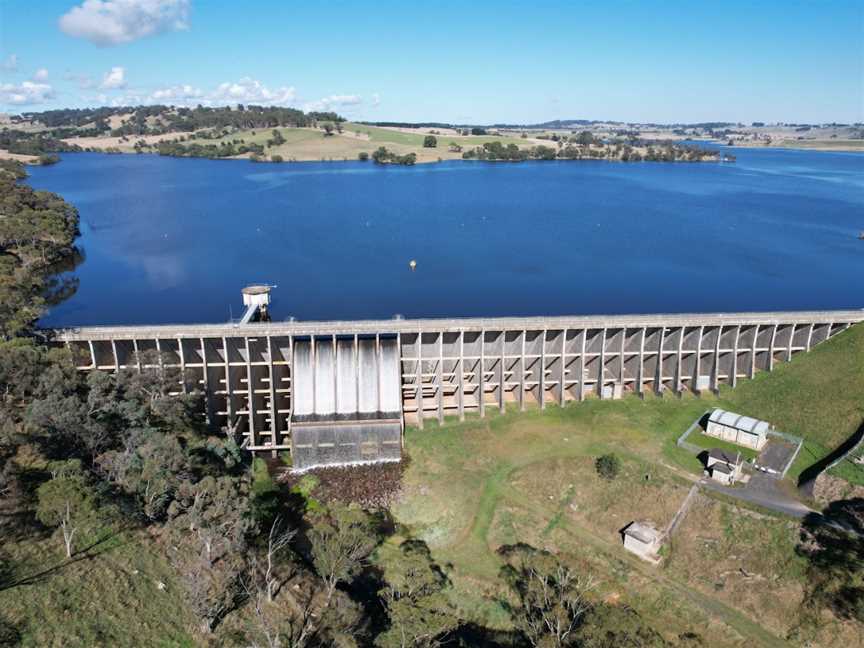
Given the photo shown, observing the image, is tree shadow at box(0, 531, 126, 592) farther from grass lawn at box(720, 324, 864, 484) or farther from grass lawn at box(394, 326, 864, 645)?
grass lawn at box(720, 324, 864, 484)

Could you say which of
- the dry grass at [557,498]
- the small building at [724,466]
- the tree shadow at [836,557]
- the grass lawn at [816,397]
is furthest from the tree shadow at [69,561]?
the grass lawn at [816,397]

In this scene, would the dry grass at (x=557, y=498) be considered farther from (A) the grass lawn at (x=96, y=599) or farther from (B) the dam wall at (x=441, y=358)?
(A) the grass lawn at (x=96, y=599)

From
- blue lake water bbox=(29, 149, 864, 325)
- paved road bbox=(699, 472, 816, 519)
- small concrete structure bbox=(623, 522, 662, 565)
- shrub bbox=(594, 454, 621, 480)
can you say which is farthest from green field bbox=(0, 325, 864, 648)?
blue lake water bbox=(29, 149, 864, 325)

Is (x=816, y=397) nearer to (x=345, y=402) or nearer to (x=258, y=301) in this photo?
(x=345, y=402)

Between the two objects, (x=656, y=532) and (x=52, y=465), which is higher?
(x=52, y=465)

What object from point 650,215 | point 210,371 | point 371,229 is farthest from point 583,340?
point 650,215

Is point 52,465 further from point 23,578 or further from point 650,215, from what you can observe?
point 650,215
